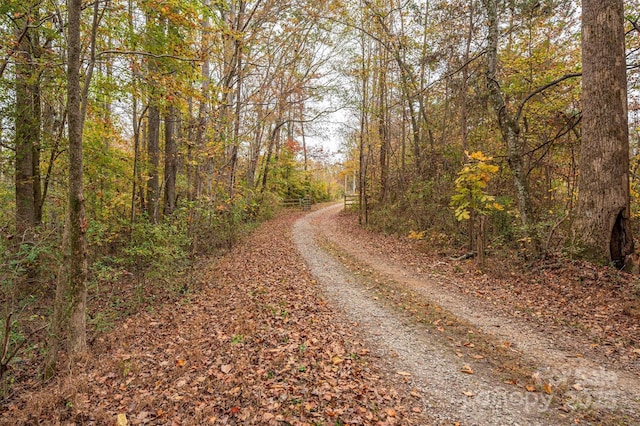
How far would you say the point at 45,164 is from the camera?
8641 mm

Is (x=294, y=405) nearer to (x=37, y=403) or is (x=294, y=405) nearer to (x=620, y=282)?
(x=37, y=403)

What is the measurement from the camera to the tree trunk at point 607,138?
638 centimetres

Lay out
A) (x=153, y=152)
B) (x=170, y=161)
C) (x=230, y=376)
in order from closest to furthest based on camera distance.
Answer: (x=230, y=376) < (x=153, y=152) < (x=170, y=161)

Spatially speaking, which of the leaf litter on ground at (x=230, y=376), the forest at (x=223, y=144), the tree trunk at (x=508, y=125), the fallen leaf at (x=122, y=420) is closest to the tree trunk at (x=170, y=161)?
the forest at (x=223, y=144)

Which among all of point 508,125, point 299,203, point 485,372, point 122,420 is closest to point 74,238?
point 122,420

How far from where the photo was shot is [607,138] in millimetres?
6508

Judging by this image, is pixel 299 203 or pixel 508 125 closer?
pixel 508 125

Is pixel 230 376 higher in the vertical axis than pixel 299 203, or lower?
lower

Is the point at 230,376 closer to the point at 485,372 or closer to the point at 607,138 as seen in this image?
the point at 485,372

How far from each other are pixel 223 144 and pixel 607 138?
411 inches

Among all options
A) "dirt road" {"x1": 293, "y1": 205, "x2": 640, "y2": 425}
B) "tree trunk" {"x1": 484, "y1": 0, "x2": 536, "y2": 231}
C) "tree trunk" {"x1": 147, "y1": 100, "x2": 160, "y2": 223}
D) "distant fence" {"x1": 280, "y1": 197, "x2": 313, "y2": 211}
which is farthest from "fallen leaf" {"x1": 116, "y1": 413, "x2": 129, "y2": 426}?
"distant fence" {"x1": 280, "y1": 197, "x2": 313, "y2": 211}

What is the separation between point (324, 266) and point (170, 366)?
537cm

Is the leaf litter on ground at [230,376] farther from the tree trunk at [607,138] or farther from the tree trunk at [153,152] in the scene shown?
the tree trunk at [607,138]

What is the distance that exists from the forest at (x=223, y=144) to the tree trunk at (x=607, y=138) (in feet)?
0.09
